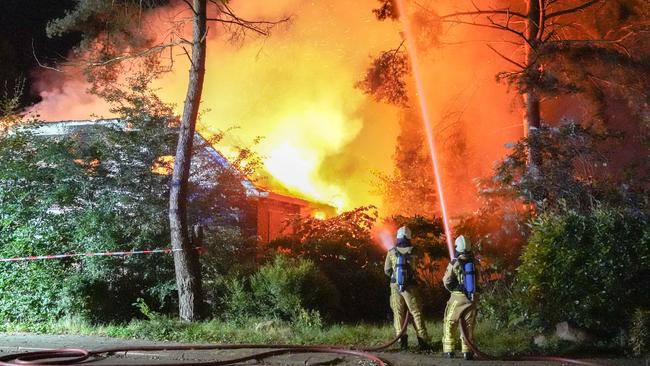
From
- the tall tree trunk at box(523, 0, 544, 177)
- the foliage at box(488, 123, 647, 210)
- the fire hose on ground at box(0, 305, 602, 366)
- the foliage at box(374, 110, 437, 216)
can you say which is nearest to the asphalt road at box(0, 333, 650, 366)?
the fire hose on ground at box(0, 305, 602, 366)

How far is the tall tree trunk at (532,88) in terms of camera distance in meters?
11.5

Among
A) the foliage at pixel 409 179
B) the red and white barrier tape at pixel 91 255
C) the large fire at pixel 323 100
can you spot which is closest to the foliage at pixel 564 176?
the red and white barrier tape at pixel 91 255

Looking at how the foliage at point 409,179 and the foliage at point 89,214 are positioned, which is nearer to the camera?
the foliage at point 89,214

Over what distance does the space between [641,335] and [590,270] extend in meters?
1.07

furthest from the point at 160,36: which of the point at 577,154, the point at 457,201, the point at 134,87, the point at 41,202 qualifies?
the point at 457,201

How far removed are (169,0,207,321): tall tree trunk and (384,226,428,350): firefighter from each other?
13.8 feet

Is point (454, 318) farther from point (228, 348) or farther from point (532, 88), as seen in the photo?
point (532, 88)

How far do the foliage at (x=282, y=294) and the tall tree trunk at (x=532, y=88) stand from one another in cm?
446

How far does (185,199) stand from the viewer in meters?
11.1

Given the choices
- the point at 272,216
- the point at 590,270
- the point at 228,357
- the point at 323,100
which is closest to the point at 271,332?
the point at 228,357

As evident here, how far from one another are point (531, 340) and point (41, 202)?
31.1 feet

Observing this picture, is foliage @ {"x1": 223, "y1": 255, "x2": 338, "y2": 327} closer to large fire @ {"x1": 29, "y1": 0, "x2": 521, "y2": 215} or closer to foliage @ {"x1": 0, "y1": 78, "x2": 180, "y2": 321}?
foliage @ {"x1": 0, "y1": 78, "x2": 180, "y2": 321}

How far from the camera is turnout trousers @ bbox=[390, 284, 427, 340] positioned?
8148 millimetres

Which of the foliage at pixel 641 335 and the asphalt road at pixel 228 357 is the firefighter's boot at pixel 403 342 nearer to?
the asphalt road at pixel 228 357
